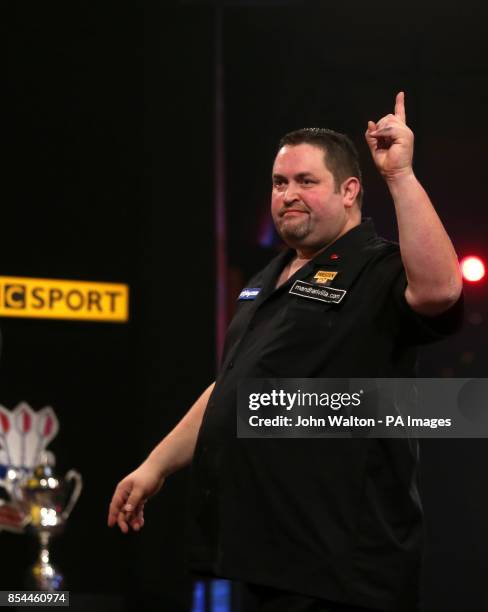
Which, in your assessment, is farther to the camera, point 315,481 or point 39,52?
point 39,52

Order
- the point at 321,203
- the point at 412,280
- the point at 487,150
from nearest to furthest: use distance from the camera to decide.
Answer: the point at 412,280 → the point at 321,203 → the point at 487,150

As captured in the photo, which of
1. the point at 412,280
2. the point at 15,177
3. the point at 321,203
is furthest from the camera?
the point at 15,177

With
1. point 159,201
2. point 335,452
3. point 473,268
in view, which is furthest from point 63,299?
point 335,452

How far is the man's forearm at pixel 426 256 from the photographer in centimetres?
167

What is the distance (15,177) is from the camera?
13.5 ft

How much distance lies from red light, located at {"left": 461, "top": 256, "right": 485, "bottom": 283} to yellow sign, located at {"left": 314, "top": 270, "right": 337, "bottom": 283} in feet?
6.39

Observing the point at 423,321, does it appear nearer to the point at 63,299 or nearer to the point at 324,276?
the point at 324,276

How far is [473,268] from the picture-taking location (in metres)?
3.74

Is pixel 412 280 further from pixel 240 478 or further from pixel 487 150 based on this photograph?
pixel 487 150

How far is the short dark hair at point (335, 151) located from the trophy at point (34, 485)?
6.45 feet

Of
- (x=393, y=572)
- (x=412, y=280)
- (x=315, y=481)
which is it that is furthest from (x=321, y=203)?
(x=393, y=572)

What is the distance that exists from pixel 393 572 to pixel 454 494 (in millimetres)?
2121

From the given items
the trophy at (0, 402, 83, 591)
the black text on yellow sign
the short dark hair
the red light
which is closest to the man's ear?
the short dark hair

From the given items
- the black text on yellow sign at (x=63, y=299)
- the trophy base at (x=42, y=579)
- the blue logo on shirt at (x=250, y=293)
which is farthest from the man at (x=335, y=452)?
the black text on yellow sign at (x=63, y=299)
